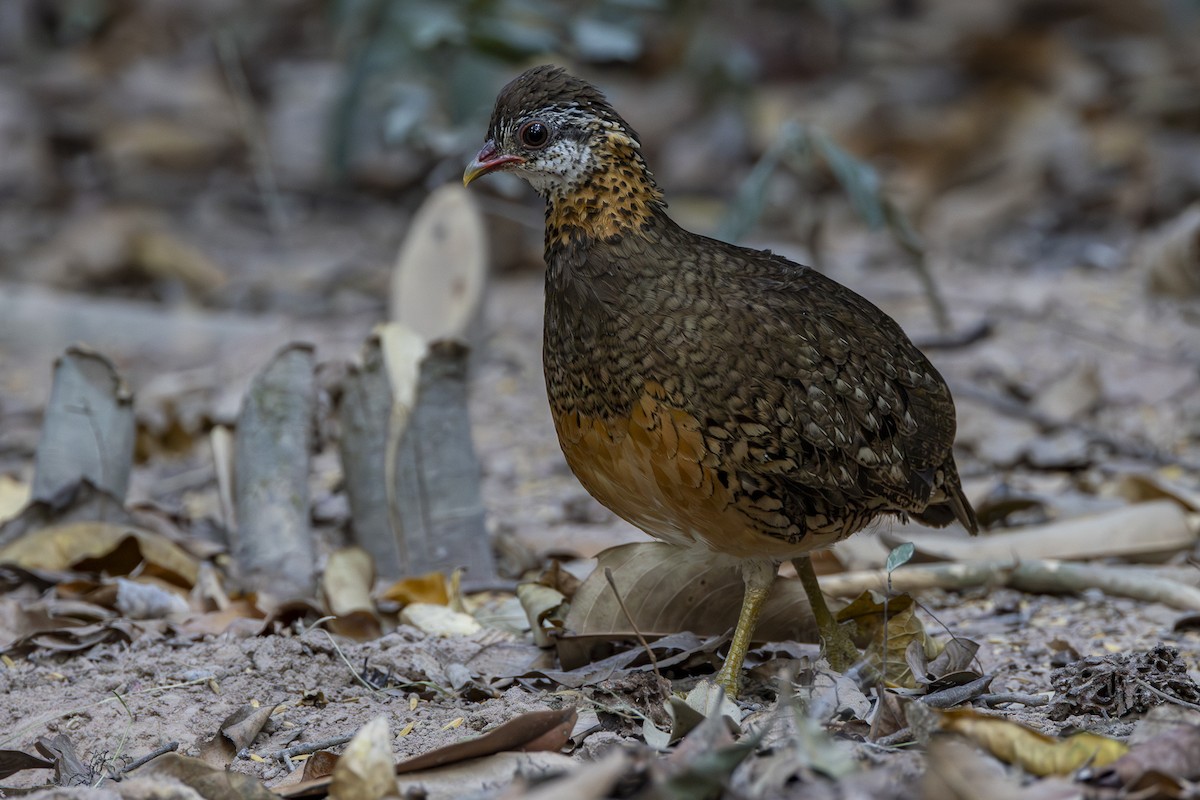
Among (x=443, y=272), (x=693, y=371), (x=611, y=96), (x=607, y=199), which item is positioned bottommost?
(x=693, y=371)

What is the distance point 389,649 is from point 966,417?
3122mm

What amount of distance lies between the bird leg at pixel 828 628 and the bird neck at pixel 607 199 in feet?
3.23

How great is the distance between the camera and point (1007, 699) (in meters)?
3.30

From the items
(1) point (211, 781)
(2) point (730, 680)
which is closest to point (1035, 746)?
(2) point (730, 680)

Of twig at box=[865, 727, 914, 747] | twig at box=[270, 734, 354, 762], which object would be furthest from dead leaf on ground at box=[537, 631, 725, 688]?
twig at box=[865, 727, 914, 747]

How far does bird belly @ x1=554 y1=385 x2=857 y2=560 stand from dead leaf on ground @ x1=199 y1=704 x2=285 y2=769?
937 mm

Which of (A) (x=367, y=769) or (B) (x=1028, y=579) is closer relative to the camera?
(A) (x=367, y=769)

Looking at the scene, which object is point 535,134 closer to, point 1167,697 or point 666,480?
point 666,480

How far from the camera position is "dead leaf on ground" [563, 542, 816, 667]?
3709mm

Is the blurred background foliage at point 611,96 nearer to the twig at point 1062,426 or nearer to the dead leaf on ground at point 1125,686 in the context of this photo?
the twig at point 1062,426

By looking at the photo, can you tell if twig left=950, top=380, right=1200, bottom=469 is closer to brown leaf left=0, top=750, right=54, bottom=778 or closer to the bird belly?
the bird belly

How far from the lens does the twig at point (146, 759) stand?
3.03 m

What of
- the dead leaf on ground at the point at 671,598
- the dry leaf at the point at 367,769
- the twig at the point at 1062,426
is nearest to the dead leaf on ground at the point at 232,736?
the dry leaf at the point at 367,769

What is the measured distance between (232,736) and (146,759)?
0.66 ft
